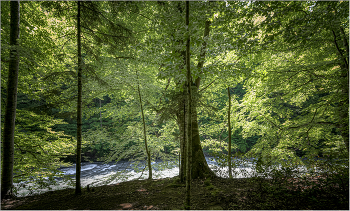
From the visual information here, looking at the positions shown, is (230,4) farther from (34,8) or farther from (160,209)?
(34,8)

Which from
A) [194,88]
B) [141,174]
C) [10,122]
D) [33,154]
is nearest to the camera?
[10,122]

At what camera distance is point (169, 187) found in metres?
4.89

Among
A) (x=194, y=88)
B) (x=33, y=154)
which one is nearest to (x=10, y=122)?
(x=33, y=154)

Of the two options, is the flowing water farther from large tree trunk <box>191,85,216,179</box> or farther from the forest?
large tree trunk <box>191,85,216,179</box>

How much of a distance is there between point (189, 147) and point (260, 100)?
5.13 m

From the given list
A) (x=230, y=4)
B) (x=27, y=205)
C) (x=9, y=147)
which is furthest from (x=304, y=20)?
(x=9, y=147)

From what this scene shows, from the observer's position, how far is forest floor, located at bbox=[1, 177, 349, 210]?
276cm

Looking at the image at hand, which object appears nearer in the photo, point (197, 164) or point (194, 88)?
point (194, 88)

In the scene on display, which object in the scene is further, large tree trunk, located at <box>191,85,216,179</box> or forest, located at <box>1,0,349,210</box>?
large tree trunk, located at <box>191,85,216,179</box>

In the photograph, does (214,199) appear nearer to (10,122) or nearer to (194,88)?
(194,88)

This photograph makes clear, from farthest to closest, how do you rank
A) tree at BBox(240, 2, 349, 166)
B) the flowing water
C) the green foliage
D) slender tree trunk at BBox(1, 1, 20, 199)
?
the green foliage → the flowing water → slender tree trunk at BBox(1, 1, 20, 199) → tree at BBox(240, 2, 349, 166)

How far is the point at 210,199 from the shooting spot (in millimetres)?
3592

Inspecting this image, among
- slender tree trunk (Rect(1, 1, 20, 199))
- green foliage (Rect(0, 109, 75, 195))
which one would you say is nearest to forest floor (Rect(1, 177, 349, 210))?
slender tree trunk (Rect(1, 1, 20, 199))

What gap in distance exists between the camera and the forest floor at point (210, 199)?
276cm
